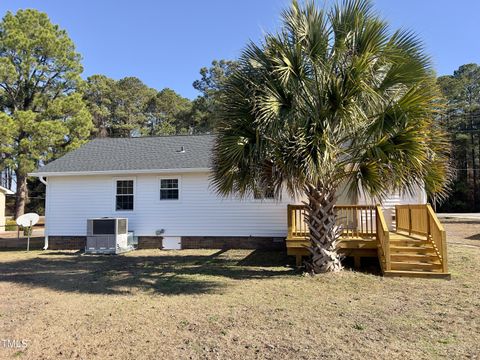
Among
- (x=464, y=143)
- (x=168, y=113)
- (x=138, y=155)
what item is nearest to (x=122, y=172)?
(x=138, y=155)

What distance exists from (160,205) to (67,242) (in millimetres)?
3867

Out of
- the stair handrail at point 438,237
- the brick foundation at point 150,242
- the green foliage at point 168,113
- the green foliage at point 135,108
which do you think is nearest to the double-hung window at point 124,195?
the brick foundation at point 150,242

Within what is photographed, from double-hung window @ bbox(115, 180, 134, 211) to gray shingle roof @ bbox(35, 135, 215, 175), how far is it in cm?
63

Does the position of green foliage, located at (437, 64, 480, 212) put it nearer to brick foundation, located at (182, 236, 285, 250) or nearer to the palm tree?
brick foundation, located at (182, 236, 285, 250)

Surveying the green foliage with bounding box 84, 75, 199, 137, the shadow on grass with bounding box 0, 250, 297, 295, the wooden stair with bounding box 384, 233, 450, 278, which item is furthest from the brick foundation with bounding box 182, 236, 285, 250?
the green foliage with bounding box 84, 75, 199, 137

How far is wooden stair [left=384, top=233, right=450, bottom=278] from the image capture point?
7992 millimetres

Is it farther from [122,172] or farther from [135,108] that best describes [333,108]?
[135,108]

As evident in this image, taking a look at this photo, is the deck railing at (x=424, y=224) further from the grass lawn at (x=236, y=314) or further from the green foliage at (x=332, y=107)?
the green foliage at (x=332, y=107)

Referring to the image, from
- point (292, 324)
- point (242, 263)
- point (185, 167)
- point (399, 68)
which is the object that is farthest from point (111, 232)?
point (399, 68)

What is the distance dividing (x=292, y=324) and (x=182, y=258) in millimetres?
6705

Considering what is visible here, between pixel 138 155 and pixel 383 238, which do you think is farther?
pixel 138 155

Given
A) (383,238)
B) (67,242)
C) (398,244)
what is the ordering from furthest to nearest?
(67,242) < (398,244) < (383,238)

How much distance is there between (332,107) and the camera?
739cm

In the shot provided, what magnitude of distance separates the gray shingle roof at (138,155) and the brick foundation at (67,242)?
8.18 feet
